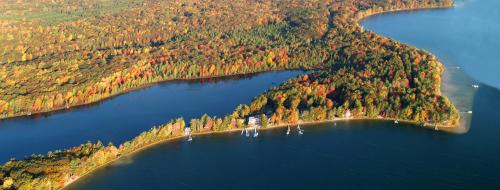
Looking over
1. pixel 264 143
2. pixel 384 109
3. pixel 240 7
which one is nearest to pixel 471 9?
pixel 240 7

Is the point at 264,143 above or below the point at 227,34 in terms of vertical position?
below

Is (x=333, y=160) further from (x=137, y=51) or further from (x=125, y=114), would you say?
(x=137, y=51)

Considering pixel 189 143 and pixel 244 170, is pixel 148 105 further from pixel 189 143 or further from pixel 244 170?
pixel 244 170

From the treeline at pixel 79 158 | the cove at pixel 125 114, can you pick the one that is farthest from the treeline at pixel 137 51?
the treeline at pixel 79 158

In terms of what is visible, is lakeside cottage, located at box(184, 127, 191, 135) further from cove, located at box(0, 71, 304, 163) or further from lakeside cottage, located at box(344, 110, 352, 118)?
lakeside cottage, located at box(344, 110, 352, 118)

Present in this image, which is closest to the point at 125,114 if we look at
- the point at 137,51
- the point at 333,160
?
the point at 137,51

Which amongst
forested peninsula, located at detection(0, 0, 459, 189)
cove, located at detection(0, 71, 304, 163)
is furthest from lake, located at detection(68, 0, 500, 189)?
cove, located at detection(0, 71, 304, 163)

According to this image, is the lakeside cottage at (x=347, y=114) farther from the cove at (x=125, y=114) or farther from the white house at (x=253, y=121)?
the cove at (x=125, y=114)
